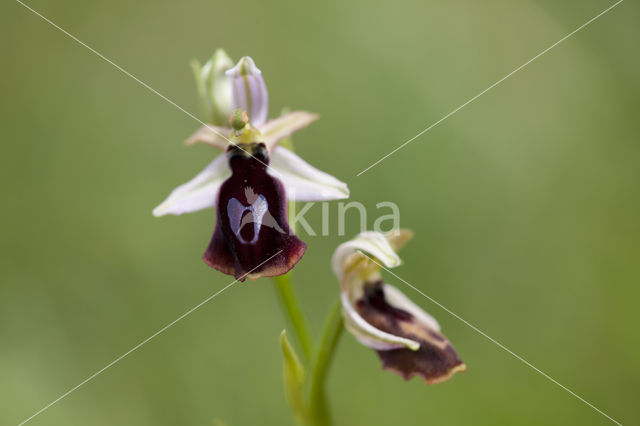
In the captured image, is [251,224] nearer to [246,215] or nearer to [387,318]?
[246,215]

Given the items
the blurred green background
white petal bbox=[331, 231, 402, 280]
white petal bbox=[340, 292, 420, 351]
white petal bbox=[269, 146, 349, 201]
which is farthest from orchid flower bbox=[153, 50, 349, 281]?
the blurred green background

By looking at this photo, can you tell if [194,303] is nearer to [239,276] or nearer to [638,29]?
[239,276]

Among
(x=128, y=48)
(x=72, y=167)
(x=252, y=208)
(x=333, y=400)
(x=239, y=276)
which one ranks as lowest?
(x=333, y=400)

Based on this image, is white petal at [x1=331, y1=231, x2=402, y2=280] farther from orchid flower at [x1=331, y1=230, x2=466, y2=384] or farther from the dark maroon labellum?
the dark maroon labellum

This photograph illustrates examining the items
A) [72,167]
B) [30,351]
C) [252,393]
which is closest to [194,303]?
[252,393]

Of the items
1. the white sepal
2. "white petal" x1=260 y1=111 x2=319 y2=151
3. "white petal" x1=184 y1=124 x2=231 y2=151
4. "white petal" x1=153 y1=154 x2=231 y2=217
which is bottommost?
"white petal" x1=153 y1=154 x2=231 y2=217

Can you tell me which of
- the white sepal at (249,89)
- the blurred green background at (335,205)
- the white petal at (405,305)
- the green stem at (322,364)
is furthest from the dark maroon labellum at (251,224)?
the blurred green background at (335,205)

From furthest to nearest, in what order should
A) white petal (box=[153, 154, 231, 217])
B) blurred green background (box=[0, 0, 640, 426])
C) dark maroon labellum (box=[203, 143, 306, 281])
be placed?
blurred green background (box=[0, 0, 640, 426]), white petal (box=[153, 154, 231, 217]), dark maroon labellum (box=[203, 143, 306, 281])
